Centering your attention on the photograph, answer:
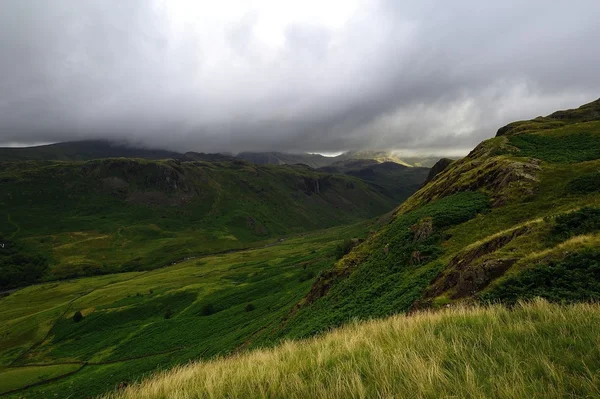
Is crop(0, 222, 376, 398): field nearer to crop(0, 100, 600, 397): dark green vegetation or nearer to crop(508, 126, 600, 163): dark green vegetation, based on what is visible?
crop(0, 100, 600, 397): dark green vegetation

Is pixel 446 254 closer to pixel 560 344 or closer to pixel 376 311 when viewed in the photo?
pixel 376 311

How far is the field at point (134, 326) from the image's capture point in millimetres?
44062

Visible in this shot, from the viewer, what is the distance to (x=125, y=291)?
352 feet

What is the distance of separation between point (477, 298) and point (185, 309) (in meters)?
81.0

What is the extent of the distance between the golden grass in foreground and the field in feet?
95.2

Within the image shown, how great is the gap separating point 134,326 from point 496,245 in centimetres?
8366

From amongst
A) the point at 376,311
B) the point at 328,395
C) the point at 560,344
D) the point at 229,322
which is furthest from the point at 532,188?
the point at 229,322

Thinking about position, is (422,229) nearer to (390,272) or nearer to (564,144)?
(390,272)

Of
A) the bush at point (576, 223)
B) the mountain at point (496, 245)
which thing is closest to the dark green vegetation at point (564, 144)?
the mountain at point (496, 245)

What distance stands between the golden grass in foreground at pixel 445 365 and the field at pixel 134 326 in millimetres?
29027

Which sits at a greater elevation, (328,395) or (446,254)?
(328,395)

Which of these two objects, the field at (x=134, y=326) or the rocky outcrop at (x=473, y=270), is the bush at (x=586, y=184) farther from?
the field at (x=134, y=326)

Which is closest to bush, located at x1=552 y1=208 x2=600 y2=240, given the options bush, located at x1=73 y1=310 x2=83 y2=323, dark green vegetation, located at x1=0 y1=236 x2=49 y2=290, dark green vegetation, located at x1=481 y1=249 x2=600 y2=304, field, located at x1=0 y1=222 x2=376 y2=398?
dark green vegetation, located at x1=481 y1=249 x2=600 y2=304

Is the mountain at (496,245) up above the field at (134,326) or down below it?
above
